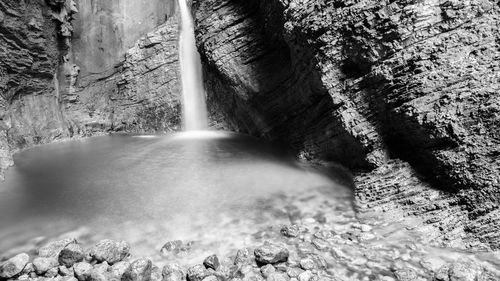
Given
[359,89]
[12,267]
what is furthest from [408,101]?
[12,267]

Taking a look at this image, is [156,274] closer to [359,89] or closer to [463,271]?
[463,271]

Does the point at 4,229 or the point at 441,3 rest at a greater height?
the point at 441,3

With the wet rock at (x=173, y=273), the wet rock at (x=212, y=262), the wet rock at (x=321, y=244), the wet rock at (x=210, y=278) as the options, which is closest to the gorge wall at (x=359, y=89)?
the wet rock at (x=321, y=244)

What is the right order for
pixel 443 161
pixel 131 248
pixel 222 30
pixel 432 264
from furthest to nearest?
pixel 222 30
pixel 443 161
pixel 131 248
pixel 432 264

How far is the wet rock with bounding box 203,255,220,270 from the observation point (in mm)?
4821

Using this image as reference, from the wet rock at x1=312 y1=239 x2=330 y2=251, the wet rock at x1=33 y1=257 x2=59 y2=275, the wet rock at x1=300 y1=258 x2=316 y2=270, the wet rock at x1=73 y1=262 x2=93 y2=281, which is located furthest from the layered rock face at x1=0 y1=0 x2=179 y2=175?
the wet rock at x1=300 y1=258 x2=316 y2=270

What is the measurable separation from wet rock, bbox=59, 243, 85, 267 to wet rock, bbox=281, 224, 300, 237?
3.50 m

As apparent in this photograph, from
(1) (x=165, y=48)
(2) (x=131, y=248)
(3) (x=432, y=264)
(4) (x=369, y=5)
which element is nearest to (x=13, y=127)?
(1) (x=165, y=48)

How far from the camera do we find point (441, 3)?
6.40 m

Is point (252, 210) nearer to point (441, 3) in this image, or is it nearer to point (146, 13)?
point (441, 3)

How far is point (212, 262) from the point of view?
190 inches

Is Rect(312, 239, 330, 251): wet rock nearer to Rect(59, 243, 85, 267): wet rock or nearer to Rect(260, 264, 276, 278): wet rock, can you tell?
Rect(260, 264, 276, 278): wet rock

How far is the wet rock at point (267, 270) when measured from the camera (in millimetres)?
4593

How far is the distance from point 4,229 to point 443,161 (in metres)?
9.23
